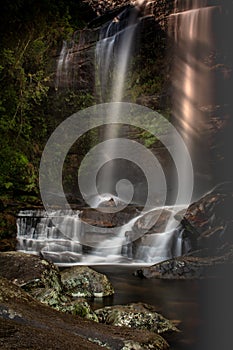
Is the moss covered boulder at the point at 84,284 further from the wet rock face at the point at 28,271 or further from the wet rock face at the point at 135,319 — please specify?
the wet rock face at the point at 135,319

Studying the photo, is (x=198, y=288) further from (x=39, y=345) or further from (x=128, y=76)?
(x=128, y=76)

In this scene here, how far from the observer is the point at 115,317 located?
3814 mm

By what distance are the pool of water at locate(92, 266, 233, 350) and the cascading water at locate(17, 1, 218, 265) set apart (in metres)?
1.66

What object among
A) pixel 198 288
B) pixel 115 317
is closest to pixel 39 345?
pixel 115 317

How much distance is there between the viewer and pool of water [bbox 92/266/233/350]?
12.6 feet

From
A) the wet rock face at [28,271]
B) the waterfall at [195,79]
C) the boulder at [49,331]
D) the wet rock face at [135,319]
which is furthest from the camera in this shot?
the waterfall at [195,79]

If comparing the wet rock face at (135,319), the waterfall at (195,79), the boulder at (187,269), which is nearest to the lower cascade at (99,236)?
the boulder at (187,269)

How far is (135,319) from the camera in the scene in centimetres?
380

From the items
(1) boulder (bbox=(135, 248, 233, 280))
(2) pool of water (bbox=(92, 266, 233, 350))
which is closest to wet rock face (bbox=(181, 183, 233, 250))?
(1) boulder (bbox=(135, 248, 233, 280))

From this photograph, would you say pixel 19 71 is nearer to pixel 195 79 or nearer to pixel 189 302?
pixel 195 79

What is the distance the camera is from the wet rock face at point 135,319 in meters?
3.77

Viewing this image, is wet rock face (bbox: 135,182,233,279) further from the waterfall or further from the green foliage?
the waterfall

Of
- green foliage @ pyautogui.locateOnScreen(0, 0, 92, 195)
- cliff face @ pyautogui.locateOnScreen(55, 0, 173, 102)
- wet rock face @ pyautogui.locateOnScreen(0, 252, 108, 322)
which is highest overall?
cliff face @ pyautogui.locateOnScreen(55, 0, 173, 102)

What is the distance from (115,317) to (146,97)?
40.7 feet
